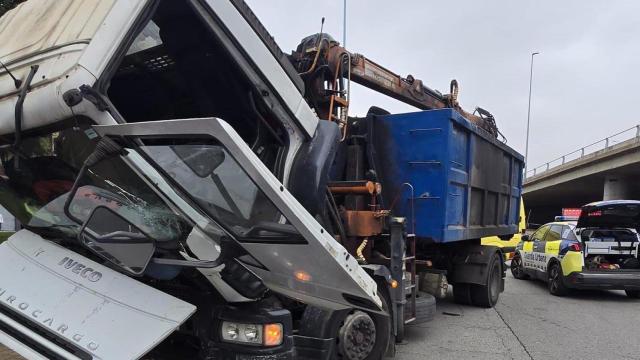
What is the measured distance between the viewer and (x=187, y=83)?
11.4 feet

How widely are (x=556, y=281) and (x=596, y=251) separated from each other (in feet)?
3.79

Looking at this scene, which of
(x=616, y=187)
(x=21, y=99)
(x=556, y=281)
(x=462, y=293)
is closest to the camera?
(x=21, y=99)

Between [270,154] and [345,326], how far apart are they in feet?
5.44

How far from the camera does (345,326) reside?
4070 mm

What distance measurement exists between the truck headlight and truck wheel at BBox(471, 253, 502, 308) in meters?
5.95

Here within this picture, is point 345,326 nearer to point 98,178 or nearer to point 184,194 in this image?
point 184,194

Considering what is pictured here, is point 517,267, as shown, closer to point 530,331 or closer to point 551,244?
point 551,244

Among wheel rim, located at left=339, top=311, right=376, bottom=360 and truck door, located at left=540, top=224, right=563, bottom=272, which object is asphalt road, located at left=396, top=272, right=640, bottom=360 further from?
wheel rim, located at left=339, top=311, right=376, bottom=360

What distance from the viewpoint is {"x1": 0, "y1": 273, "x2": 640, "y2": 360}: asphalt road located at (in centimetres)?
594

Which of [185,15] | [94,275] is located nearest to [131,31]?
[185,15]

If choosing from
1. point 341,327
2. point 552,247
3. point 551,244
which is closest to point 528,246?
point 551,244

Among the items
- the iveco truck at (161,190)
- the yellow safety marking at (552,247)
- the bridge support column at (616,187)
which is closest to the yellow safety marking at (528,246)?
the yellow safety marking at (552,247)

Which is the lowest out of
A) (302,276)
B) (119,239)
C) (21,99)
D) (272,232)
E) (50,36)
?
(302,276)

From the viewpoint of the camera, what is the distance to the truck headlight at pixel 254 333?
9.32 feet
